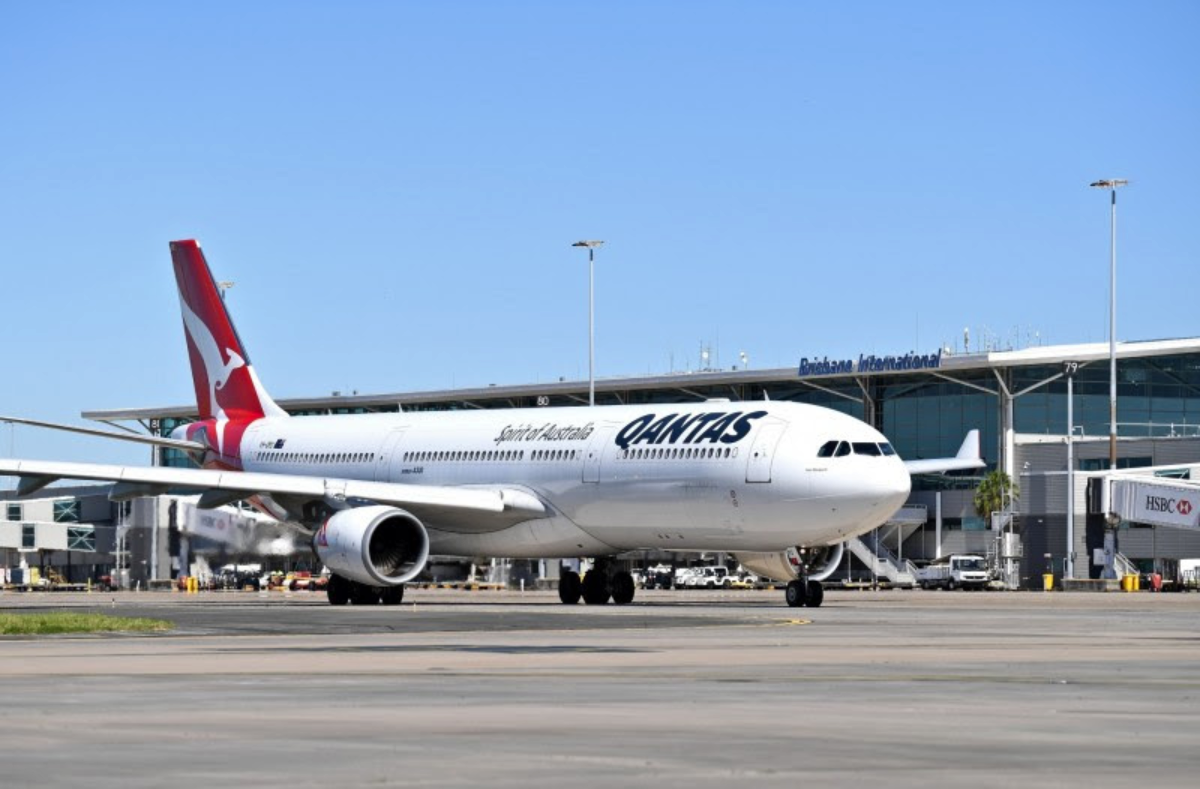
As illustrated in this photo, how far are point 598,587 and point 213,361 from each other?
A: 16510 mm

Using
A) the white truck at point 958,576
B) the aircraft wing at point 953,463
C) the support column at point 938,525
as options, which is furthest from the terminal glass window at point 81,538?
the aircraft wing at point 953,463

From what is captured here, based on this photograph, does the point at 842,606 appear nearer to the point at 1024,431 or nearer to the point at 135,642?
the point at 135,642

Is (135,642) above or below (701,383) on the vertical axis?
below

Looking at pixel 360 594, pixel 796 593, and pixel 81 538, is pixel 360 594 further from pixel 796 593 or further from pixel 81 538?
pixel 81 538

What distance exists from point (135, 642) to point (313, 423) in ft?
107

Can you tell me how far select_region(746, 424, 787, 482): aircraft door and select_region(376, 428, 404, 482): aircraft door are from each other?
1264 cm

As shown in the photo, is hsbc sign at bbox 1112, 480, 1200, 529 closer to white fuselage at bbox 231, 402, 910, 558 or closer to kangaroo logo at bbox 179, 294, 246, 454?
white fuselage at bbox 231, 402, 910, 558

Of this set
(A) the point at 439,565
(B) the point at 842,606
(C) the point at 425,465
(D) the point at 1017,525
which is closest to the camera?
(B) the point at 842,606

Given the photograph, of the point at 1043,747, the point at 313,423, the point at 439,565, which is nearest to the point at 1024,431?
the point at 439,565

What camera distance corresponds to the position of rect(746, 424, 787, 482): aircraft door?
4772cm

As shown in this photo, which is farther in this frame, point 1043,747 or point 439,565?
point 439,565

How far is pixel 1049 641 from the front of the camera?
30219mm

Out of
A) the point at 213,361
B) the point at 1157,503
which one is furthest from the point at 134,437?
the point at 1157,503

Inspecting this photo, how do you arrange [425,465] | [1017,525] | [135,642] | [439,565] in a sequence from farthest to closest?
1. [1017,525]
2. [439,565]
3. [425,465]
4. [135,642]
